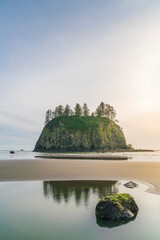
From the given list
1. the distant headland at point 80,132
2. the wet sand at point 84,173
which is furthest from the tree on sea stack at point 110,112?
the wet sand at point 84,173

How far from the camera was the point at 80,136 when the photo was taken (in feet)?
463

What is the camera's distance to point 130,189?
1591 cm

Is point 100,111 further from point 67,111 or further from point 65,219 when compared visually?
point 65,219

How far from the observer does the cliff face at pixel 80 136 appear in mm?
135625

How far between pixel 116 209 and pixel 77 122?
150 meters

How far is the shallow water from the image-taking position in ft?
25.2

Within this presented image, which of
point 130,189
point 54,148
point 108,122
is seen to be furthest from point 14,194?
point 108,122

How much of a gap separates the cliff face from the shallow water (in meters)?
119

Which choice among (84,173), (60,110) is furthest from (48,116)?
(84,173)

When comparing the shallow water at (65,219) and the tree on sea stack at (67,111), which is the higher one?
the tree on sea stack at (67,111)

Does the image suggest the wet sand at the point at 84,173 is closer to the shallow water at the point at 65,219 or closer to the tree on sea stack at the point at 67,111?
the shallow water at the point at 65,219

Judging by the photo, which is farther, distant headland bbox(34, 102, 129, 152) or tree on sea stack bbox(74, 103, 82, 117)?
tree on sea stack bbox(74, 103, 82, 117)

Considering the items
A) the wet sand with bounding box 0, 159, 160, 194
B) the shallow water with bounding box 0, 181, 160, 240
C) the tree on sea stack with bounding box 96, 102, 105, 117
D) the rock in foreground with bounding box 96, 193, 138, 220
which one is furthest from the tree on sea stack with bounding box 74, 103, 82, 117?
the rock in foreground with bounding box 96, 193, 138, 220

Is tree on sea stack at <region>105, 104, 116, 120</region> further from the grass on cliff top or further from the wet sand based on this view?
the wet sand
